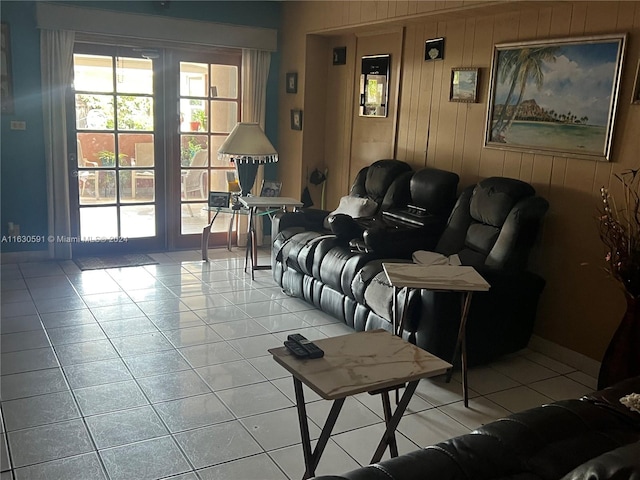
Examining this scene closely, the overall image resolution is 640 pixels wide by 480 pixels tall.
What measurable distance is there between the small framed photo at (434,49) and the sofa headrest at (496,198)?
3.99 feet

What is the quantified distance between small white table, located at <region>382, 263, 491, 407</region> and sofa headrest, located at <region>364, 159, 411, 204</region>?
1.67 meters

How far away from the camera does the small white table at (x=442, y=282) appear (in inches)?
113

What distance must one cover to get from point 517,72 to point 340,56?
7.15 feet

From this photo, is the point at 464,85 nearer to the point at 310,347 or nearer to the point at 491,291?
the point at 491,291

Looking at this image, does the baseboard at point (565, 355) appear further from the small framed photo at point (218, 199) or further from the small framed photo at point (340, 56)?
the small framed photo at point (340, 56)

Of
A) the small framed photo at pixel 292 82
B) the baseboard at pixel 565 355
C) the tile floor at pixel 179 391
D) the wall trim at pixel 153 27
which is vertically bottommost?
the tile floor at pixel 179 391

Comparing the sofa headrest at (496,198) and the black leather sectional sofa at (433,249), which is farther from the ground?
the sofa headrest at (496,198)

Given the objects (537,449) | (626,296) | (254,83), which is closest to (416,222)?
(626,296)

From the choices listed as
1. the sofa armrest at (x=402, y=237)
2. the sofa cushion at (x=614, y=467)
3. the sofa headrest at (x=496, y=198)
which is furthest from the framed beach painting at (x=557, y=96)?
the sofa cushion at (x=614, y=467)

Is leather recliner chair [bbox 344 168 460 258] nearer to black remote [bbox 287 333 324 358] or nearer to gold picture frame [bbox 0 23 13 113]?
black remote [bbox 287 333 324 358]

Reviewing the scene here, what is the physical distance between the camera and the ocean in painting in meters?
3.43

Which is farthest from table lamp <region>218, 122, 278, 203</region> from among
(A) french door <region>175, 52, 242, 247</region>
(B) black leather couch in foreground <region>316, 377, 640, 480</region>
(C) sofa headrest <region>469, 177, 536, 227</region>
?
(B) black leather couch in foreground <region>316, 377, 640, 480</region>

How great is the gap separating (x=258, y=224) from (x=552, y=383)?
3.69 m

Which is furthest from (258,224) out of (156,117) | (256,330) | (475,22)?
(475,22)
